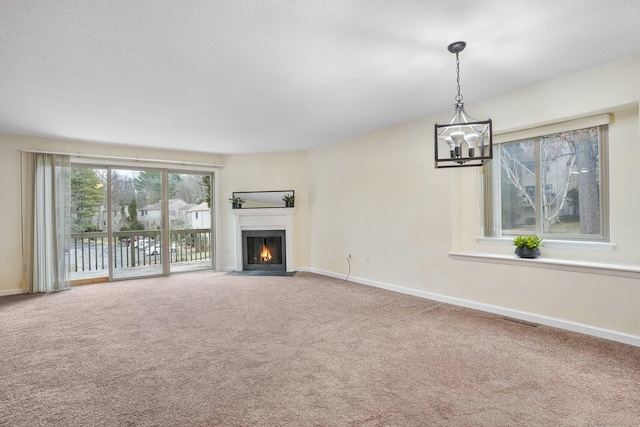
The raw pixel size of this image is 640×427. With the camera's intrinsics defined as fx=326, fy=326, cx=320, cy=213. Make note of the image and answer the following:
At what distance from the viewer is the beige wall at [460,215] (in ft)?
9.60

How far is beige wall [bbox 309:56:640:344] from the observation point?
2.93 metres

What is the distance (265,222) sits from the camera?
21.6 feet

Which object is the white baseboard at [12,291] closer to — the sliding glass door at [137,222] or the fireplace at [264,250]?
the sliding glass door at [137,222]

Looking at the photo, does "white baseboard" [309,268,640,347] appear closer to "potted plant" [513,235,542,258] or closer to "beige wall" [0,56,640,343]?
"beige wall" [0,56,640,343]

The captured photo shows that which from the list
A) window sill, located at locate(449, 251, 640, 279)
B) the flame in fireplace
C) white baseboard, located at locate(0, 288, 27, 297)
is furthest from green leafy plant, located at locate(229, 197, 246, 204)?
window sill, located at locate(449, 251, 640, 279)

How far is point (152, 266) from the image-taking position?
6219 mm

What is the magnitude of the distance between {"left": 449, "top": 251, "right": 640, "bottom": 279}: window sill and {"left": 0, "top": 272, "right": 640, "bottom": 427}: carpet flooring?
0.60m

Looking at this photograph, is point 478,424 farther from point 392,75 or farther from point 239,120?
point 239,120

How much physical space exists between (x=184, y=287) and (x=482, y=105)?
4.95 metres

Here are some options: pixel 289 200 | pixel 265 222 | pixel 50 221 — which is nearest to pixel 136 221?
pixel 50 221

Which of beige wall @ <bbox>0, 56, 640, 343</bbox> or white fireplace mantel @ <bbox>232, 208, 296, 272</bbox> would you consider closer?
beige wall @ <bbox>0, 56, 640, 343</bbox>

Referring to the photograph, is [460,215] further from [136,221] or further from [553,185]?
[136,221]

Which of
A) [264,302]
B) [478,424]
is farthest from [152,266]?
[478,424]

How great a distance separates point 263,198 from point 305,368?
4.57 meters
